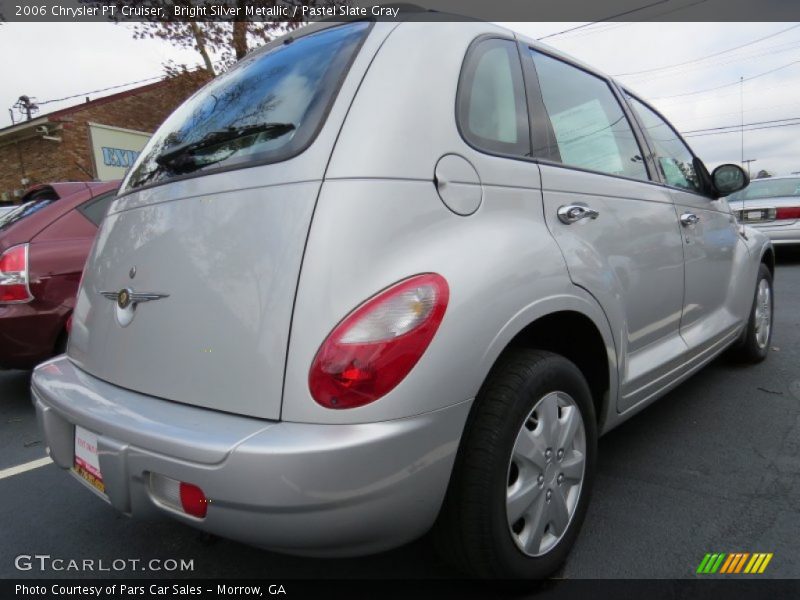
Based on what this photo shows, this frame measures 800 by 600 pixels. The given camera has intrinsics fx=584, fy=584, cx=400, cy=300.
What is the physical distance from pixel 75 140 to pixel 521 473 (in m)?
19.3

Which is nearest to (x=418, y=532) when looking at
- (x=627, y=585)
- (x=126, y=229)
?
(x=627, y=585)

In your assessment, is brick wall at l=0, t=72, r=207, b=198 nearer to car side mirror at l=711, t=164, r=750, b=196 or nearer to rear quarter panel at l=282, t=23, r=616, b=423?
car side mirror at l=711, t=164, r=750, b=196

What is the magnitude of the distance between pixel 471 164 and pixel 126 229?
1.16 m

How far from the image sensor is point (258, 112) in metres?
1.84

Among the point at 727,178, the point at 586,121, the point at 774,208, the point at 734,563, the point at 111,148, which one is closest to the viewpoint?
the point at 734,563

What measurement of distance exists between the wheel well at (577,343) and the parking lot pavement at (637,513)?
475mm

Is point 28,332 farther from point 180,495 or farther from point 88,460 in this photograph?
point 180,495

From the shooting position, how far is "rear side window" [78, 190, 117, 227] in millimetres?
3938

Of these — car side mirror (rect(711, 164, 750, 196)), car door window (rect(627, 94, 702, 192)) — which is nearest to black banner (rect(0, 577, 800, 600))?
car door window (rect(627, 94, 702, 192))

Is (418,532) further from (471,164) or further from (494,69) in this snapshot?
(494,69)

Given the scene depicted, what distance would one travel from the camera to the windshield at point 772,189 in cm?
911

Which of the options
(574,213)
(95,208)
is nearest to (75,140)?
(95,208)

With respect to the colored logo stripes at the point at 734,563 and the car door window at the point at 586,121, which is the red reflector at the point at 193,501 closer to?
the car door window at the point at 586,121

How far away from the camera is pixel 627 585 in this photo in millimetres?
1871
